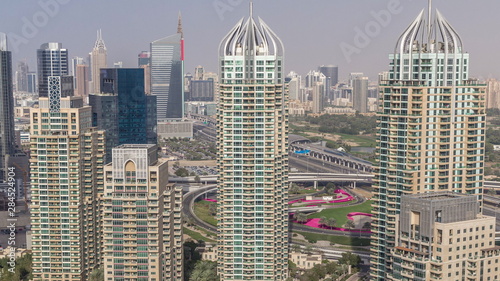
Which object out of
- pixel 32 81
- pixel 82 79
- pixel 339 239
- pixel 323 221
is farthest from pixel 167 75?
pixel 339 239

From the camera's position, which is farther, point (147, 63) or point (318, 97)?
point (318, 97)

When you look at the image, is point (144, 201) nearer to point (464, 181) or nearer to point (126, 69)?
point (464, 181)

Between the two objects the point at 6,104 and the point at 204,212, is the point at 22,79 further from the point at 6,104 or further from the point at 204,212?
the point at 204,212

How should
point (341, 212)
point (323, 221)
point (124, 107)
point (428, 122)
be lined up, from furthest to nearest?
point (341, 212) < point (124, 107) < point (323, 221) < point (428, 122)

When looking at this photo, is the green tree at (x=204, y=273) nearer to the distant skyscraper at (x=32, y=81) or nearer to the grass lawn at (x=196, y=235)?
the grass lawn at (x=196, y=235)

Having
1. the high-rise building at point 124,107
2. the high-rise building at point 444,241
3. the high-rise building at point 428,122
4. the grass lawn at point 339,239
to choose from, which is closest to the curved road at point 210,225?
the grass lawn at point 339,239

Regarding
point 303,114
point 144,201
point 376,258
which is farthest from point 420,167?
point 303,114
